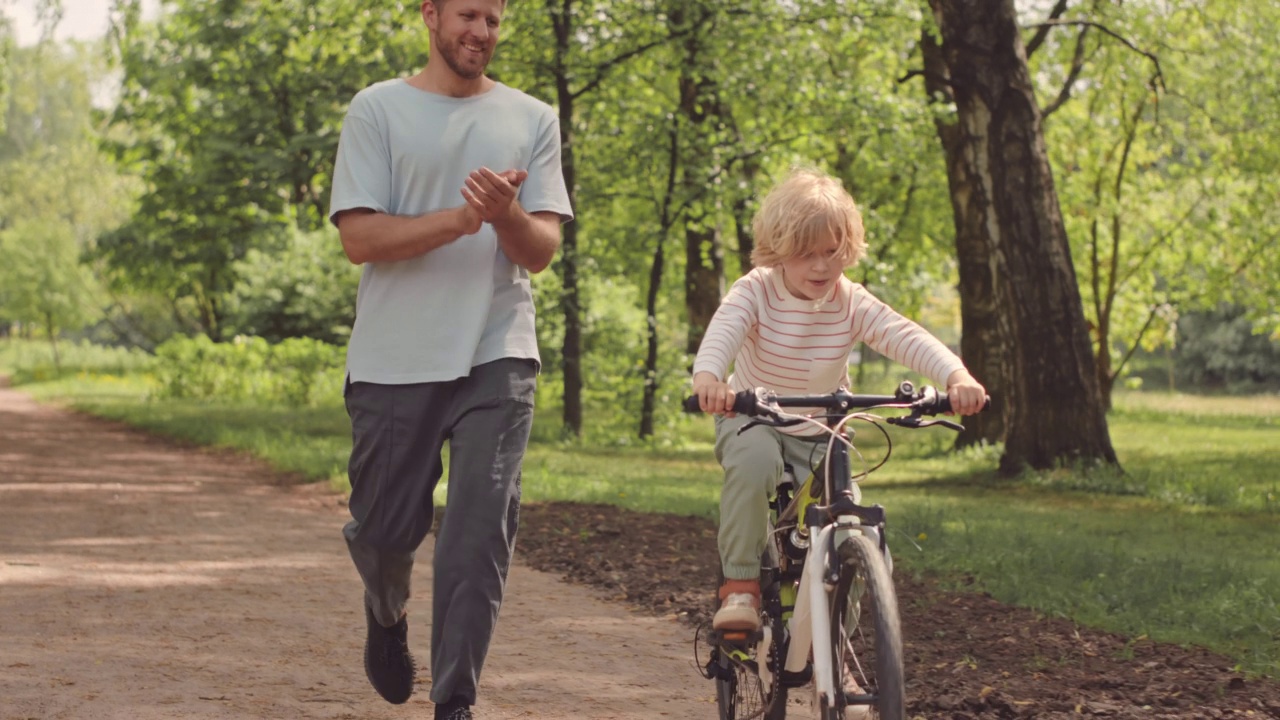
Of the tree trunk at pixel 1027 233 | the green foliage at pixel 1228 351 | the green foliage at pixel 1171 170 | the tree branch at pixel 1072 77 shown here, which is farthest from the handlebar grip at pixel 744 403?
the green foliage at pixel 1228 351

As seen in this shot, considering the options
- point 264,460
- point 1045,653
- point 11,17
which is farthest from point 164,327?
point 1045,653

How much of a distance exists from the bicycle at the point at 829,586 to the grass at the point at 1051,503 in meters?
0.27

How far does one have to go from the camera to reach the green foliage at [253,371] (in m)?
26.9

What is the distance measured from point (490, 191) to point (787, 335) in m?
0.95

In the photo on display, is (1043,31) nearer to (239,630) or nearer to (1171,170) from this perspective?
(1171,170)

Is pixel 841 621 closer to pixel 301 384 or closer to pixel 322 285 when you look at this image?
pixel 301 384

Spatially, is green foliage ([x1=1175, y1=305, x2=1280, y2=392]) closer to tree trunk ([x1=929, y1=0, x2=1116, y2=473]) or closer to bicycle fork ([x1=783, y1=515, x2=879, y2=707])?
tree trunk ([x1=929, y1=0, x2=1116, y2=473])

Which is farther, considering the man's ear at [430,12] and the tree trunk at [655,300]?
the tree trunk at [655,300]

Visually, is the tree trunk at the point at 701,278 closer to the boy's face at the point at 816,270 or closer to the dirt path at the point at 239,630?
the dirt path at the point at 239,630

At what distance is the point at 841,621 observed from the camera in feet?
11.5

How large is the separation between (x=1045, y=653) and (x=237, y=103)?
732 inches

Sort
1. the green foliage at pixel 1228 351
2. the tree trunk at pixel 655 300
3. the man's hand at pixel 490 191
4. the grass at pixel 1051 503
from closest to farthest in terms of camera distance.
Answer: the man's hand at pixel 490 191 → the grass at pixel 1051 503 → the tree trunk at pixel 655 300 → the green foliage at pixel 1228 351

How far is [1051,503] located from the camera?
1302 cm

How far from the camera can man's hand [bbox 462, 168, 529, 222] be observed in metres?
3.73
